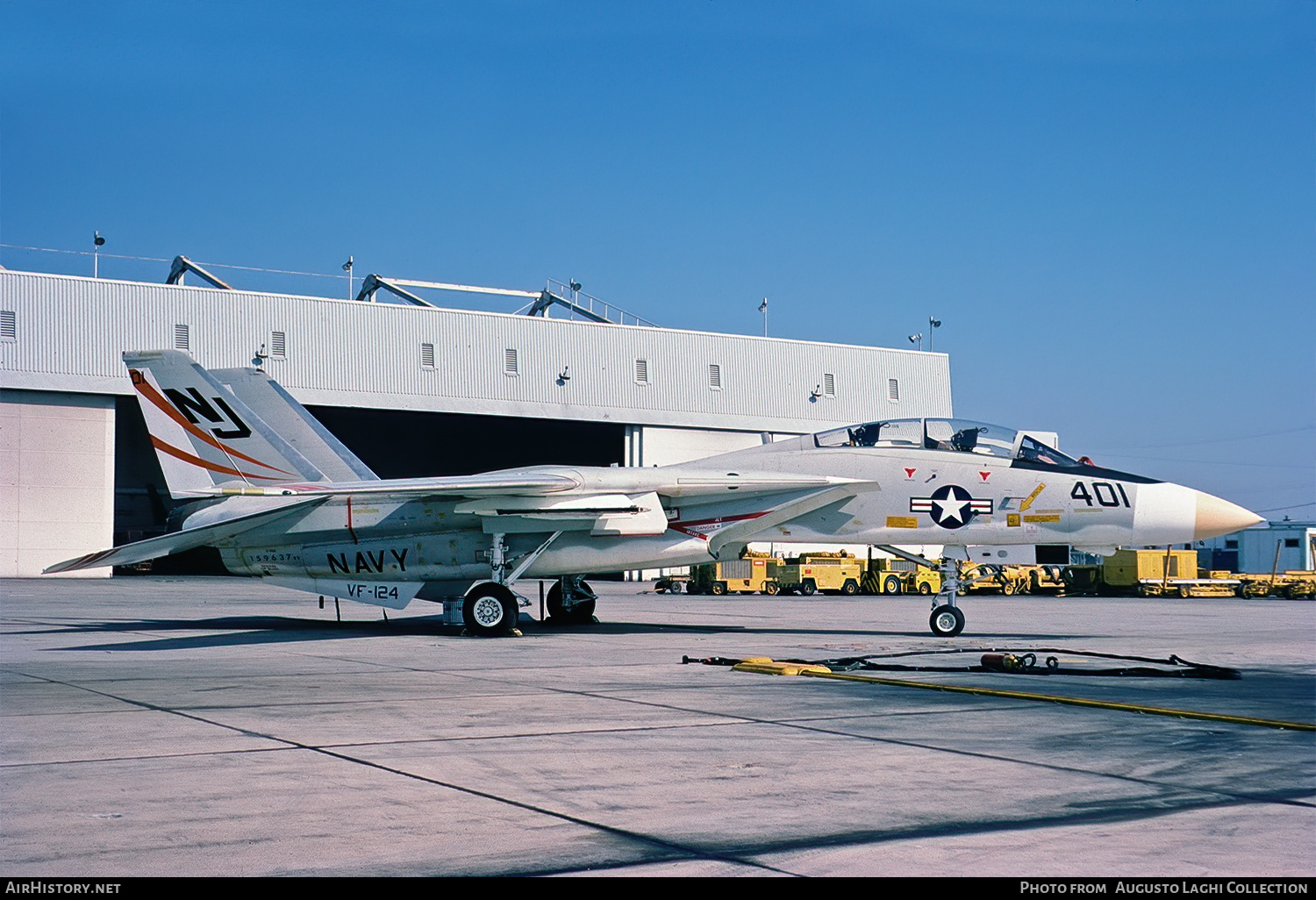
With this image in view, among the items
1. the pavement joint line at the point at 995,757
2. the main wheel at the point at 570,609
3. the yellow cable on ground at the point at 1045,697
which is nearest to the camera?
the pavement joint line at the point at 995,757

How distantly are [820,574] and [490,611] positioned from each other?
2555 centimetres

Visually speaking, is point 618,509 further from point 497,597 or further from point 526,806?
point 526,806

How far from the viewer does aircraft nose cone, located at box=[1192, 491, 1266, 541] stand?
16.5m

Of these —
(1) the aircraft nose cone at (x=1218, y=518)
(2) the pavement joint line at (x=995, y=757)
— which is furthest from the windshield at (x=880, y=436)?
(2) the pavement joint line at (x=995, y=757)

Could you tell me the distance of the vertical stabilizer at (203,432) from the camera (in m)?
18.7

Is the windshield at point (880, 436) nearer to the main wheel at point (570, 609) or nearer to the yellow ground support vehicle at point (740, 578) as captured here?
the main wheel at point (570, 609)

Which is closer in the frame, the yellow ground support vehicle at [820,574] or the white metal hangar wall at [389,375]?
the white metal hangar wall at [389,375]

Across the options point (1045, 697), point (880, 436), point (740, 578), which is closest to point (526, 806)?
point (1045, 697)

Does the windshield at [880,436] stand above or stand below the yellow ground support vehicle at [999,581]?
above

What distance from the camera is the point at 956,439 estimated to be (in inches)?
692

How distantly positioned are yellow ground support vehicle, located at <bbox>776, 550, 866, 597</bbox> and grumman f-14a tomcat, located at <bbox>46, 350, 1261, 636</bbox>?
2283cm

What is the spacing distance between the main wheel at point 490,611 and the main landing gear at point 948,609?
20.0 ft

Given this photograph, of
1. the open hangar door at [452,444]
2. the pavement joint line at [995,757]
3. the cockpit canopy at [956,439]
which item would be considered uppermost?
the open hangar door at [452,444]

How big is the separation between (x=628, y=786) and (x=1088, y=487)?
12332 millimetres
